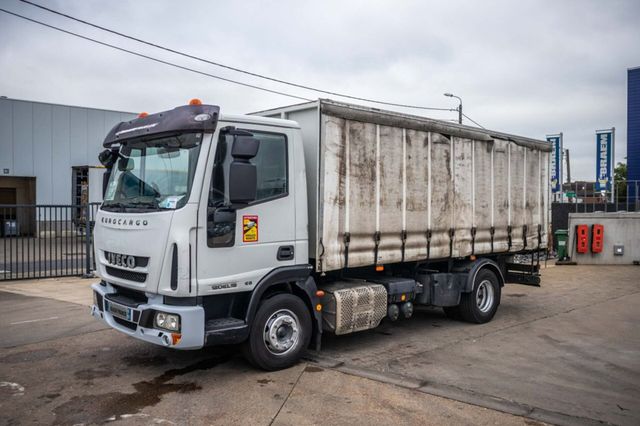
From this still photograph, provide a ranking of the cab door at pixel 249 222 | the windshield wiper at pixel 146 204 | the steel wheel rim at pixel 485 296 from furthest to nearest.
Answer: the steel wheel rim at pixel 485 296
the windshield wiper at pixel 146 204
the cab door at pixel 249 222

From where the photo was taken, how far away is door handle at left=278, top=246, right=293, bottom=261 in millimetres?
6293

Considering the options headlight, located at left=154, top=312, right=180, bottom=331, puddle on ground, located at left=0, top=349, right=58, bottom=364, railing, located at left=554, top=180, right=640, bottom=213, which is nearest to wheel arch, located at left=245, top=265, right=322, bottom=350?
headlight, located at left=154, top=312, right=180, bottom=331

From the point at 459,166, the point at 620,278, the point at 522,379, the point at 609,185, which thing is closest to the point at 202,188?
the point at 522,379

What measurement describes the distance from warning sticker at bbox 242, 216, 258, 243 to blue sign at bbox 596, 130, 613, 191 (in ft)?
87.0

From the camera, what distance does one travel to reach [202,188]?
5.59 metres

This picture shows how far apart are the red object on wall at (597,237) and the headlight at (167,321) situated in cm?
1603

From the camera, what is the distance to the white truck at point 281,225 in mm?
5598

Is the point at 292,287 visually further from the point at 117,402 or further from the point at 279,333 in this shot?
the point at 117,402

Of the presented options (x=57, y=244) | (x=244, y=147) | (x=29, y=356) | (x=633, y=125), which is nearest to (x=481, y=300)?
(x=244, y=147)

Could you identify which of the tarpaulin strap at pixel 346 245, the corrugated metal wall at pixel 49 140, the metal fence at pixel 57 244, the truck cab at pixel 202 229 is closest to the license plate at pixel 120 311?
the truck cab at pixel 202 229

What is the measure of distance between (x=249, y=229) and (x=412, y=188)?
2.94 meters

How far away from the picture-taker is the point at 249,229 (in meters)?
5.98

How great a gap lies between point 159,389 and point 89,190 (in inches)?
845

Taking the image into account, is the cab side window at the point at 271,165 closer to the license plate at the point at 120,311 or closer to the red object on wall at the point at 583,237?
the license plate at the point at 120,311
